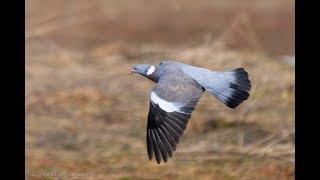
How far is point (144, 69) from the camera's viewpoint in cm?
473

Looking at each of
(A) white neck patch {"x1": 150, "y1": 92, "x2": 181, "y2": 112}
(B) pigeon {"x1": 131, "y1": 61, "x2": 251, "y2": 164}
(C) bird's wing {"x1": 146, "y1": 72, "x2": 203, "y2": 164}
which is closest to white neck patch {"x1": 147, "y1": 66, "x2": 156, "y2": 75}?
(B) pigeon {"x1": 131, "y1": 61, "x2": 251, "y2": 164}

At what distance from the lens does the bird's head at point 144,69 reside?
470 cm

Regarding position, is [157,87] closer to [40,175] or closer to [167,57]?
[167,57]

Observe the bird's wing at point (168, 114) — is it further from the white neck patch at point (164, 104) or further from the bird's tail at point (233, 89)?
the bird's tail at point (233, 89)

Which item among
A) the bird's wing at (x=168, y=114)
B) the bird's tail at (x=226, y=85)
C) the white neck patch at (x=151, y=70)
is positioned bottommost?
the bird's wing at (x=168, y=114)

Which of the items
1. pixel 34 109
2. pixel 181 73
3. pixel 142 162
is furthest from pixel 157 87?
pixel 34 109

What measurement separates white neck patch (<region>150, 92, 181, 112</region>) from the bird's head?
0.29 meters

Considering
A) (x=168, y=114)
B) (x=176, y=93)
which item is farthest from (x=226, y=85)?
(x=168, y=114)

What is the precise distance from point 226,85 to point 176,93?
0.29 metres

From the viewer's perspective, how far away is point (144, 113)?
15.8 ft

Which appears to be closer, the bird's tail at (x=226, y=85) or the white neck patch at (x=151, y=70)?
the bird's tail at (x=226, y=85)

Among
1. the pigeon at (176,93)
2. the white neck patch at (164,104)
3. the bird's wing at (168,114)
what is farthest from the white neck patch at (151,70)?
the white neck patch at (164,104)

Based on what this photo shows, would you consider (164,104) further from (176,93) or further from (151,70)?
(151,70)
